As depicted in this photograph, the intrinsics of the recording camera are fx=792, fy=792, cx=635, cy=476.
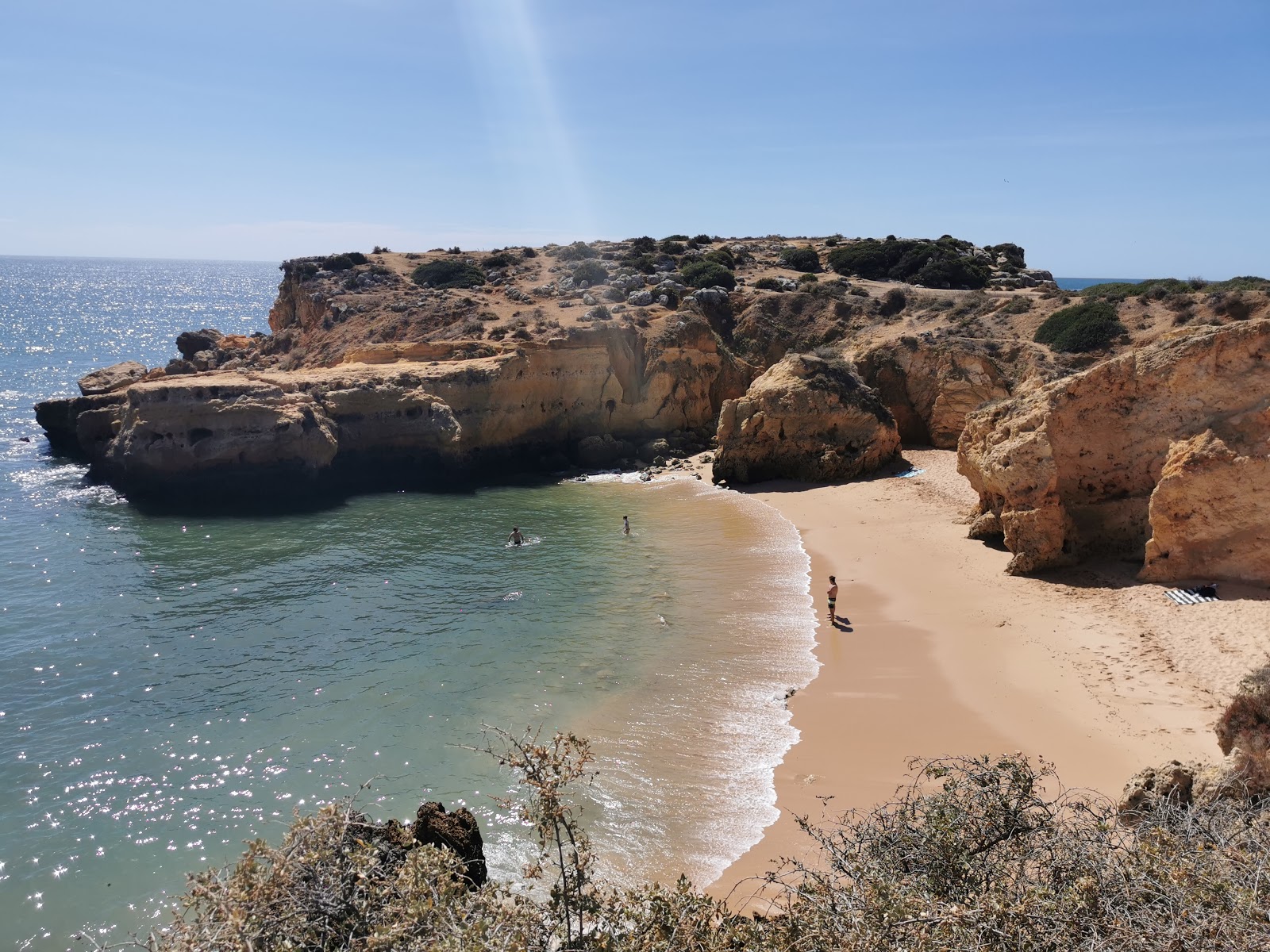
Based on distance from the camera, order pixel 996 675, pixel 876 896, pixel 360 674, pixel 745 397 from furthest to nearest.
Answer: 1. pixel 745 397
2. pixel 360 674
3. pixel 996 675
4. pixel 876 896

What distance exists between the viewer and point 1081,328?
3309 cm

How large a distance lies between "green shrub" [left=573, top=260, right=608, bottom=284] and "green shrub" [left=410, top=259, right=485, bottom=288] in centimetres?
614

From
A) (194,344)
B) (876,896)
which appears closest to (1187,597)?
(876,896)

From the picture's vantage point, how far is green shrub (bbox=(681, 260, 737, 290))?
4516 centimetres

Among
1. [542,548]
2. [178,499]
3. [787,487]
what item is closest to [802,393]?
[787,487]

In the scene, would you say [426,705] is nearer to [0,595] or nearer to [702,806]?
[702,806]

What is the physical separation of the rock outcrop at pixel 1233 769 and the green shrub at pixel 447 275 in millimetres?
44603

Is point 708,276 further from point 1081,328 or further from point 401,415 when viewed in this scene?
point 401,415

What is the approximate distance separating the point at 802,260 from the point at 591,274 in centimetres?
1596

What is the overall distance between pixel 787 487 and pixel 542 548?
1026 centimetres

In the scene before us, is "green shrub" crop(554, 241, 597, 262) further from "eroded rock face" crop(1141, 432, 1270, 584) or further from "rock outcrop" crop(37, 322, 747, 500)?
"eroded rock face" crop(1141, 432, 1270, 584)

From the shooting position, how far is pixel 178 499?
92.8 feet

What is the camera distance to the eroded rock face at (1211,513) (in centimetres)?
1482

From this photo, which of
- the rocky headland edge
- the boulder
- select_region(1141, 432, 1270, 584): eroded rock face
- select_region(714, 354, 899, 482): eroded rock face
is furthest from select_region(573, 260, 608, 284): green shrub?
select_region(1141, 432, 1270, 584): eroded rock face
